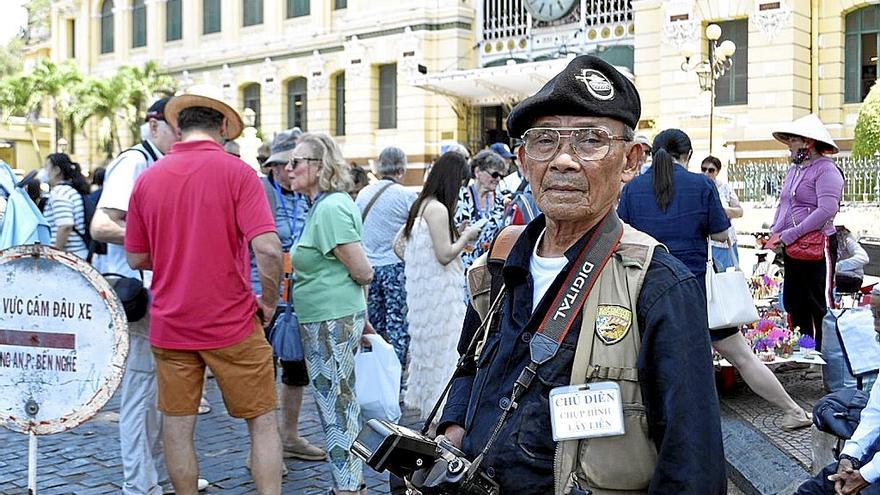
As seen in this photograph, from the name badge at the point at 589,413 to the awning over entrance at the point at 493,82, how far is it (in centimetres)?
2308

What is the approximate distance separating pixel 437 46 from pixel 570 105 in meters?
28.8

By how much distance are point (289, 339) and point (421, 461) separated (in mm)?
3076

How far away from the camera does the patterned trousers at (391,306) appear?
24.8 feet

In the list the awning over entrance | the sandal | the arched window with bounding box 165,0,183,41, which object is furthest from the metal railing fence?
the arched window with bounding box 165,0,183,41

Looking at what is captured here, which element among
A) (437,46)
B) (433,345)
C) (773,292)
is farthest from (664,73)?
(433,345)

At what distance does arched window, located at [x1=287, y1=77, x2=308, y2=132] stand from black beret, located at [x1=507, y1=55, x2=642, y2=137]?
32969mm

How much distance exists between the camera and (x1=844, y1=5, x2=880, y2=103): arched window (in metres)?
22.8

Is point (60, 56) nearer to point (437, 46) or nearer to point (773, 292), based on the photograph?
point (437, 46)

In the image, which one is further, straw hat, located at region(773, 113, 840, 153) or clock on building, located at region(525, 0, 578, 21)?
clock on building, located at region(525, 0, 578, 21)

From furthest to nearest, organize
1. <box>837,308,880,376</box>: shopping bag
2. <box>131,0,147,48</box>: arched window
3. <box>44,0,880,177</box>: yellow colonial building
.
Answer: <box>131,0,147,48</box>: arched window, <box>44,0,880,177</box>: yellow colonial building, <box>837,308,880,376</box>: shopping bag

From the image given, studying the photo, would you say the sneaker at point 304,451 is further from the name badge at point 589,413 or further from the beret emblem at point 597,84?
the beret emblem at point 597,84

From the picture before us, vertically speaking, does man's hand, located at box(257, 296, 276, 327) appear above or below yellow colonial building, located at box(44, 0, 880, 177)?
below

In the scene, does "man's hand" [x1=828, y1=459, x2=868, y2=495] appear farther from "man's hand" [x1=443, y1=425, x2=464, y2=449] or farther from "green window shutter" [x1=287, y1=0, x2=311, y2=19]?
"green window shutter" [x1=287, y1=0, x2=311, y2=19]

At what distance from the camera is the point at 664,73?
24656mm
